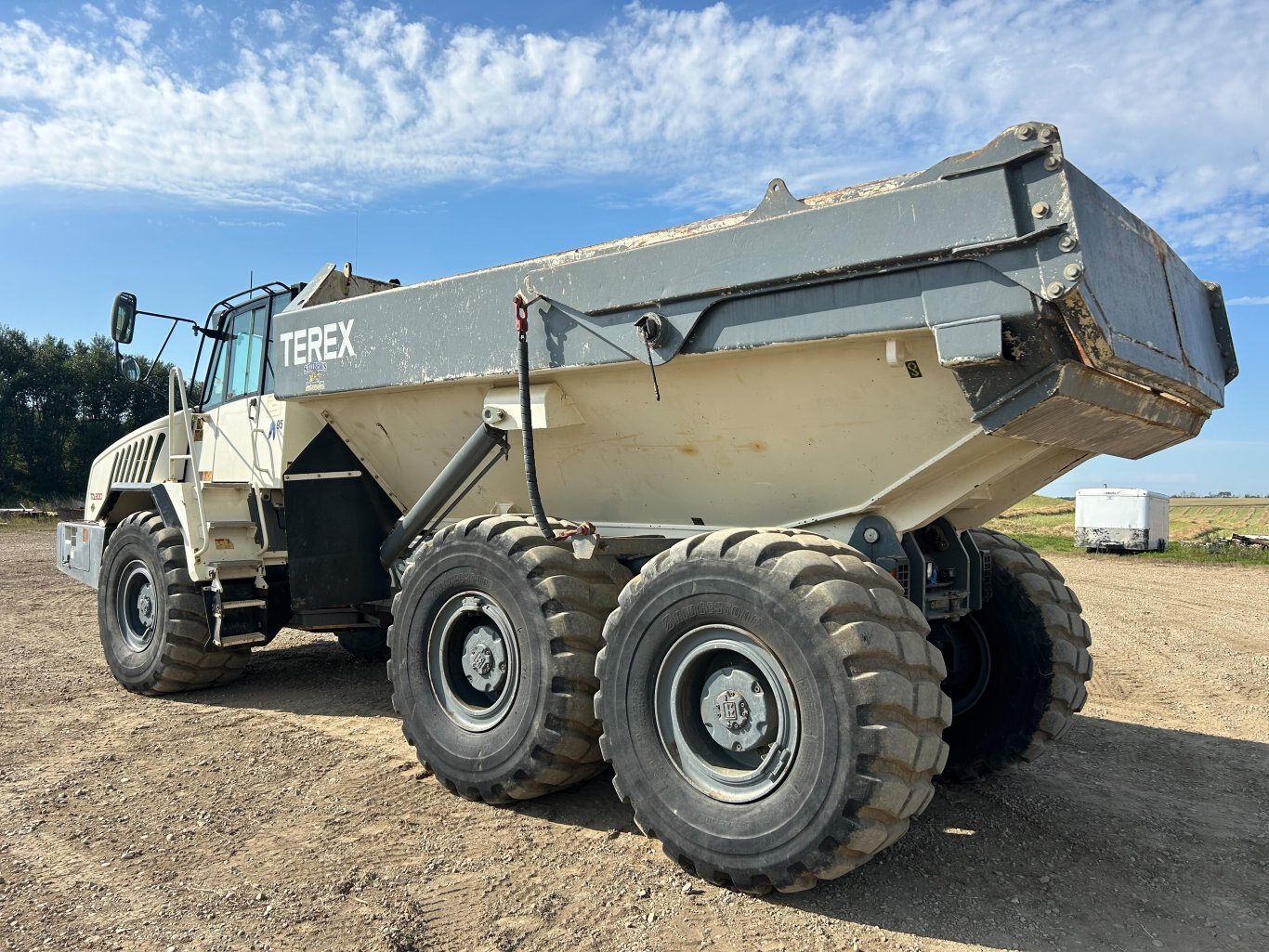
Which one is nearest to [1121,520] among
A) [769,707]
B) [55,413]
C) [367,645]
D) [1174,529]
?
[1174,529]

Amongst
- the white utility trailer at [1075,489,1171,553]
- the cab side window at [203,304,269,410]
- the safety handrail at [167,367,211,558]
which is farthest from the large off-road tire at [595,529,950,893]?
the white utility trailer at [1075,489,1171,553]

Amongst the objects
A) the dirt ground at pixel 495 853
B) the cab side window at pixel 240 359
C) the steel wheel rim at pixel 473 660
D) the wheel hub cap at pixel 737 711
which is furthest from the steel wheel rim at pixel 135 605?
the wheel hub cap at pixel 737 711

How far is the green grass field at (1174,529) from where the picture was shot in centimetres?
2431

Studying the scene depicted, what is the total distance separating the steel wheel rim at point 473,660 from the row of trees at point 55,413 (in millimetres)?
34878

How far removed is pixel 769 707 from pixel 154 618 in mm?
5427

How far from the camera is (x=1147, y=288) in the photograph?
3.88m

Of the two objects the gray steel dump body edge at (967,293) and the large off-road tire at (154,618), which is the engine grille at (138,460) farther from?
the gray steel dump body edge at (967,293)

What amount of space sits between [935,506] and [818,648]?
1137mm

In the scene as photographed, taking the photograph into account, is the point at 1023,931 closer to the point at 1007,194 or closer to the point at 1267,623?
the point at 1007,194

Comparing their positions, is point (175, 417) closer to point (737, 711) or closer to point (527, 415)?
point (527, 415)

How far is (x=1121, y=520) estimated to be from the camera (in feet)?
84.4

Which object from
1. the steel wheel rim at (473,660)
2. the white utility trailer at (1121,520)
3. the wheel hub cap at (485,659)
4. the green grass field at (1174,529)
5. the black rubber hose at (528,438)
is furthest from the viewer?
the white utility trailer at (1121,520)

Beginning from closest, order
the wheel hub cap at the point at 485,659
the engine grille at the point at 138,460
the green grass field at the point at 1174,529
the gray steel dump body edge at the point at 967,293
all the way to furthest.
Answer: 1. the gray steel dump body edge at the point at 967,293
2. the wheel hub cap at the point at 485,659
3. the engine grille at the point at 138,460
4. the green grass field at the point at 1174,529

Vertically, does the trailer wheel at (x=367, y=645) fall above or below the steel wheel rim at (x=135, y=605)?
below
